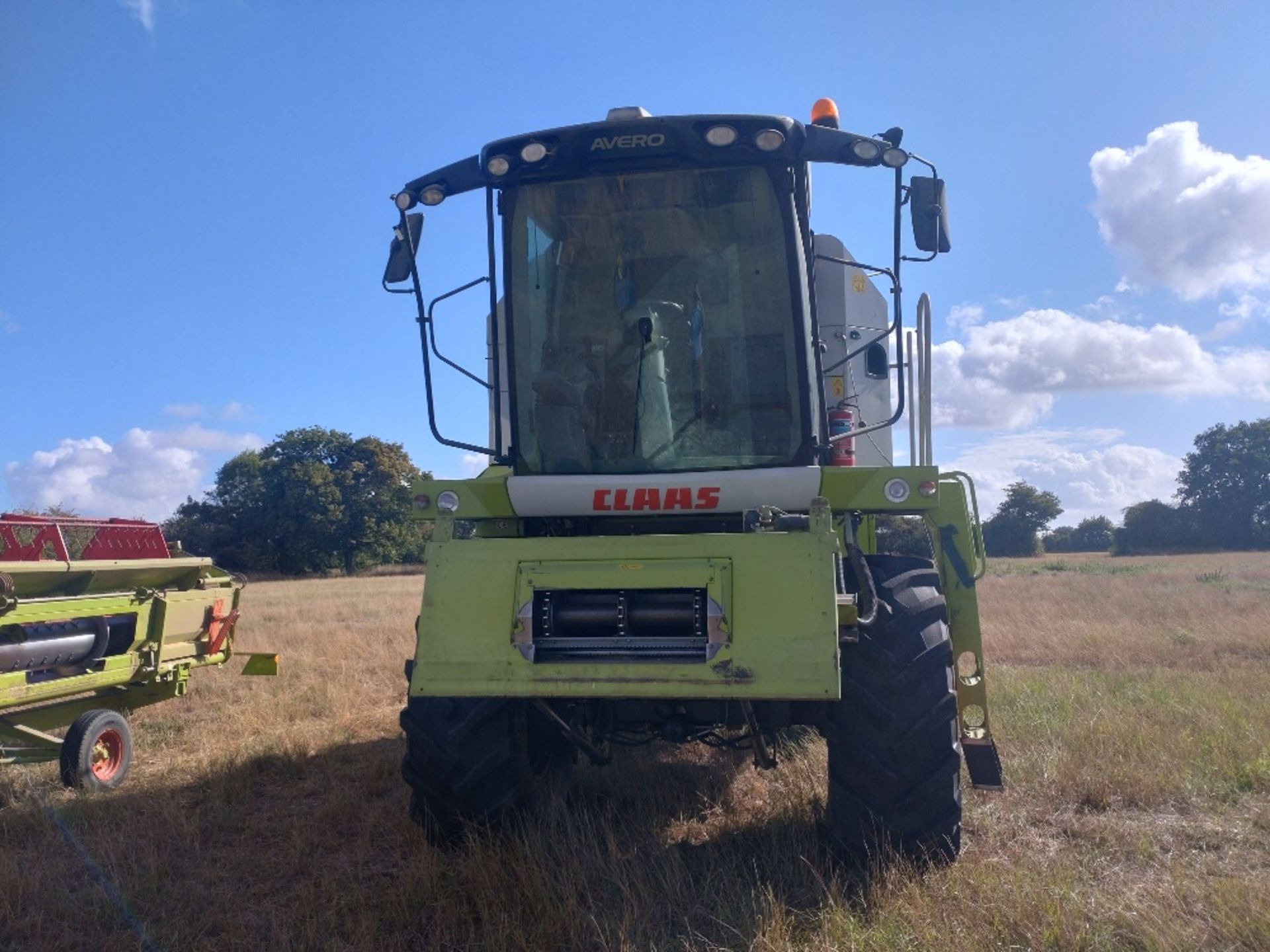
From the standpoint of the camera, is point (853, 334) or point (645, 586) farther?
point (853, 334)

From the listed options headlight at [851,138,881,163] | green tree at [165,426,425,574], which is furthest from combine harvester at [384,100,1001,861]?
green tree at [165,426,425,574]

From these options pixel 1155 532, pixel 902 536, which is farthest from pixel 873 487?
pixel 1155 532

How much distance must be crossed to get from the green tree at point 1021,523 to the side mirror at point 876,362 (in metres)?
46.5

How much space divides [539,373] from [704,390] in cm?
82

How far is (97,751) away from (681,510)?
4116mm

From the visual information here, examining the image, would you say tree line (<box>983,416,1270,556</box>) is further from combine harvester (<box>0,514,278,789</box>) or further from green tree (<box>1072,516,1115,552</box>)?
combine harvester (<box>0,514,278,789</box>)

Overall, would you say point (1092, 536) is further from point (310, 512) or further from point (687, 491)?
point (687, 491)

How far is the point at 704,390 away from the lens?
4488 millimetres

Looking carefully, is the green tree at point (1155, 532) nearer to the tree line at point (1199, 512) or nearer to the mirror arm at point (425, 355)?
the tree line at point (1199, 512)

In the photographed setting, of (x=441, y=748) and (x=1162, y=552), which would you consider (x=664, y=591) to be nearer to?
(x=441, y=748)

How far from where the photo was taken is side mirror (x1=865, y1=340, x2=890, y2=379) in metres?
5.09

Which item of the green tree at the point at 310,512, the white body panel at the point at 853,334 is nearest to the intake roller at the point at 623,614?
the white body panel at the point at 853,334

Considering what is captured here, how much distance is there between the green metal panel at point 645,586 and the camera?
347cm

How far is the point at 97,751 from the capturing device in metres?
5.84
